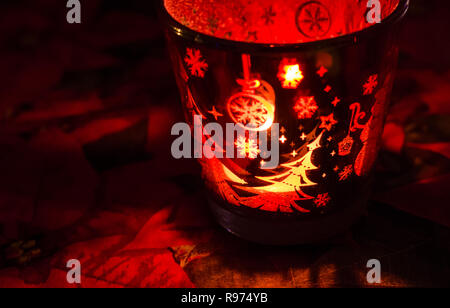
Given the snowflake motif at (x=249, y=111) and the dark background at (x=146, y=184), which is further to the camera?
the dark background at (x=146, y=184)

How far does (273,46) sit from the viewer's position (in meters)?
0.45

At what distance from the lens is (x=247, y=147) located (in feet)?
1.76

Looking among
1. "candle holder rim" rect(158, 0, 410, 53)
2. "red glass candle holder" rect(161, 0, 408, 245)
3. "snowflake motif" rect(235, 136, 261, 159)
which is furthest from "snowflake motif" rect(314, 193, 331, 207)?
"candle holder rim" rect(158, 0, 410, 53)

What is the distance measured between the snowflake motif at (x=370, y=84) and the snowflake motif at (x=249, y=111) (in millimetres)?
122

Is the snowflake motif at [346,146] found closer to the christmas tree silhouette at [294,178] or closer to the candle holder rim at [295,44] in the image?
the christmas tree silhouette at [294,178]

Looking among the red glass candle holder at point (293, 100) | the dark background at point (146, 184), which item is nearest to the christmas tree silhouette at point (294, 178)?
the red glass candle holder at point (293, 100)

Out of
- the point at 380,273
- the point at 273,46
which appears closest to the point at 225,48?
the point at 273,46

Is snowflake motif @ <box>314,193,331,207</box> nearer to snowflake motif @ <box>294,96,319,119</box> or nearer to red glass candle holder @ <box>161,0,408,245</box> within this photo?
red glass candle holder @ <box>161,0,408,245</box>

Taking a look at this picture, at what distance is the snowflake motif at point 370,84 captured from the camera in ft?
1.64

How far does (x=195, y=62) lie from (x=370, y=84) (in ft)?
0.69

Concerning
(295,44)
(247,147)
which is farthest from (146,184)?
(295,44)

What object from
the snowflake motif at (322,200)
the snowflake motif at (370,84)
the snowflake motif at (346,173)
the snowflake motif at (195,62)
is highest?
the snowflake motif at (195,62)

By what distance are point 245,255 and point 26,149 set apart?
541 mm

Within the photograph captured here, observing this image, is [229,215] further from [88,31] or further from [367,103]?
[88,31]
